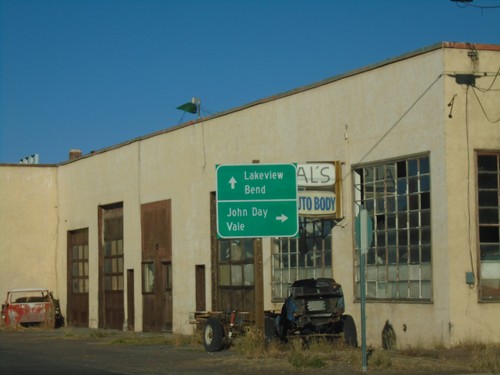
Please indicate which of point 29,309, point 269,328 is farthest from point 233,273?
point 29,309

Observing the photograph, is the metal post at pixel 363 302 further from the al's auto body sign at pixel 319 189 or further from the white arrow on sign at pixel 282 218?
the al's auto body sign at pixel 319 189

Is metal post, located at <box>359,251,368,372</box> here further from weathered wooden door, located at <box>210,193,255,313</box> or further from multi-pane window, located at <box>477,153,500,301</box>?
weathered wooden door, located at <box>210,193,255,313</box>

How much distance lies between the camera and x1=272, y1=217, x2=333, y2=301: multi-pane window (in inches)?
961

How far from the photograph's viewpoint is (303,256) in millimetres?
25281

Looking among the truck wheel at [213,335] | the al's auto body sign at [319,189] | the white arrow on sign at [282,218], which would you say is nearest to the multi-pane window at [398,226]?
the al's auto body sign at [319,189]

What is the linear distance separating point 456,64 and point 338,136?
415cm

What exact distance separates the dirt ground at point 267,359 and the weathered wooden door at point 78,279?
12.5m

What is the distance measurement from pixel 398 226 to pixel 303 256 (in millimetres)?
3911

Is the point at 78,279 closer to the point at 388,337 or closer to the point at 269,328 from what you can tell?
the point at 269,328

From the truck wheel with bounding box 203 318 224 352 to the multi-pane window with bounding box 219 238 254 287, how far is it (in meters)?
5.52

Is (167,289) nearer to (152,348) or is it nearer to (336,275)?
(152,348)

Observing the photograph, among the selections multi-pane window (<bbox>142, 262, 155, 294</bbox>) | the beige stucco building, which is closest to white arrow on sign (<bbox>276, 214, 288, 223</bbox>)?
the beige stucco building

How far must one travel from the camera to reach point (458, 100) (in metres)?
20.7

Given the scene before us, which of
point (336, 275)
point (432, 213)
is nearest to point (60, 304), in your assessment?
point (336, 275)
